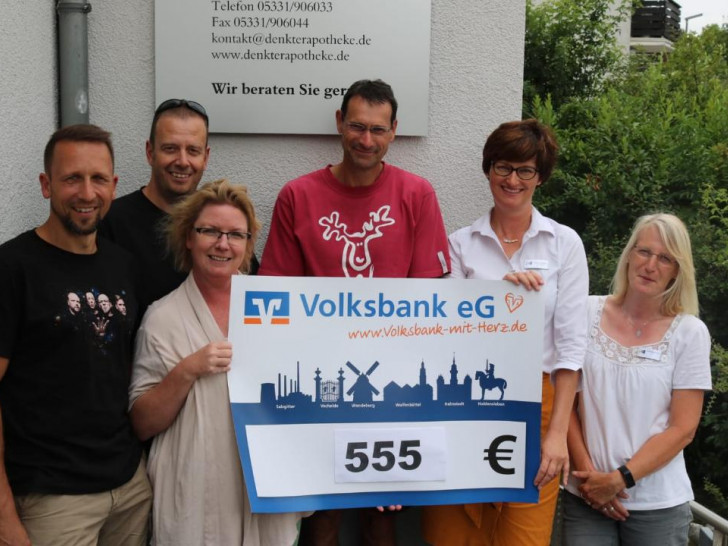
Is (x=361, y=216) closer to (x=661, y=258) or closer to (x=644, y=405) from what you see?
(x=661, y=258)

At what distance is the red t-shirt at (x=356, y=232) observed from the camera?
3.44m

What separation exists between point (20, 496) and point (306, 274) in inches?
58.5

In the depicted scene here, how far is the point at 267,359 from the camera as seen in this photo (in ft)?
9.93

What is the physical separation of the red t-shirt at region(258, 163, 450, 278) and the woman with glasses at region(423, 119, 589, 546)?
248 millimetres

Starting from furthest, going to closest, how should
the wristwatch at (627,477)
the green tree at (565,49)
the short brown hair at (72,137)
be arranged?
the green tree at (565,49)
the wristwatch at (627,477)
the short brown hair at (72,137)

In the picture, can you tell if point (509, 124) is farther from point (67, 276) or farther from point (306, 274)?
point (67, 276)

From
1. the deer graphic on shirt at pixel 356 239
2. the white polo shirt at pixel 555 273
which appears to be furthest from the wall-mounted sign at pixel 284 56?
the white polo shirt at pixel 555 273

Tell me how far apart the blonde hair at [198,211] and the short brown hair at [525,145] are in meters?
1.07

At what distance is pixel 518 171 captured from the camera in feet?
10.6

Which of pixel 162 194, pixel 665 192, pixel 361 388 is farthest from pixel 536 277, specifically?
pixel 665 192

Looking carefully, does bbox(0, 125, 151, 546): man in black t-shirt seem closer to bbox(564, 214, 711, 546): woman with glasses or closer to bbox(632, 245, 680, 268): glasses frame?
bbox(564, 214, 711, 546): woman with glasses

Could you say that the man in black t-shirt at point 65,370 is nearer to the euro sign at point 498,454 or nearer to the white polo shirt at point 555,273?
the euro sign at point 498,454

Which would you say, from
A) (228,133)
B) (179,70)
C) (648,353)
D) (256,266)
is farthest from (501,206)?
(179,70)

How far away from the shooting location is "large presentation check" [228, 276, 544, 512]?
10.0 ft
